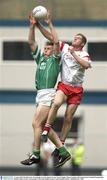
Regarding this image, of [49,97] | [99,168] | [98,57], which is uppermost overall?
[49,97]

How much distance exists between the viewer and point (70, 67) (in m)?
15.1

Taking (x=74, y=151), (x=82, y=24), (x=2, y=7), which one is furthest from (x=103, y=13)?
(x=74, y=151)

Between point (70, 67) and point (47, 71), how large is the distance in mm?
352

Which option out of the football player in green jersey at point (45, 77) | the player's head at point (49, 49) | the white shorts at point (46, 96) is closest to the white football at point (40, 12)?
the football player in green jersey at point (45, 77)

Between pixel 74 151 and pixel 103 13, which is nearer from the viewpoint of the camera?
pixel 74 151

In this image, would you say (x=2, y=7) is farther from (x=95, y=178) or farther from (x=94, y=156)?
(x=95, y=178)

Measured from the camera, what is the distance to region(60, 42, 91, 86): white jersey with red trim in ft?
49.4

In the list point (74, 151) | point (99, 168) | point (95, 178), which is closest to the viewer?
point (95, 178)

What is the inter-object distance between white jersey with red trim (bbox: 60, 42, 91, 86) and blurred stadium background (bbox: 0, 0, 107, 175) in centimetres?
2423

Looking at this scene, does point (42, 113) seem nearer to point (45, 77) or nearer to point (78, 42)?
point (45, 77)

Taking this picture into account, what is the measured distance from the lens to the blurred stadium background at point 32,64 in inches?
1576

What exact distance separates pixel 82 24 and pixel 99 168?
19.6 feet

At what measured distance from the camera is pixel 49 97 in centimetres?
1527

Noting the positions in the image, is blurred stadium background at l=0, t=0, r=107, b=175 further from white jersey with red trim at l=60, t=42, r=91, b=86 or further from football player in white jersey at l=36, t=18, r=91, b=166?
white jersey with red trim at l=60, t=42, r=91, b=86
